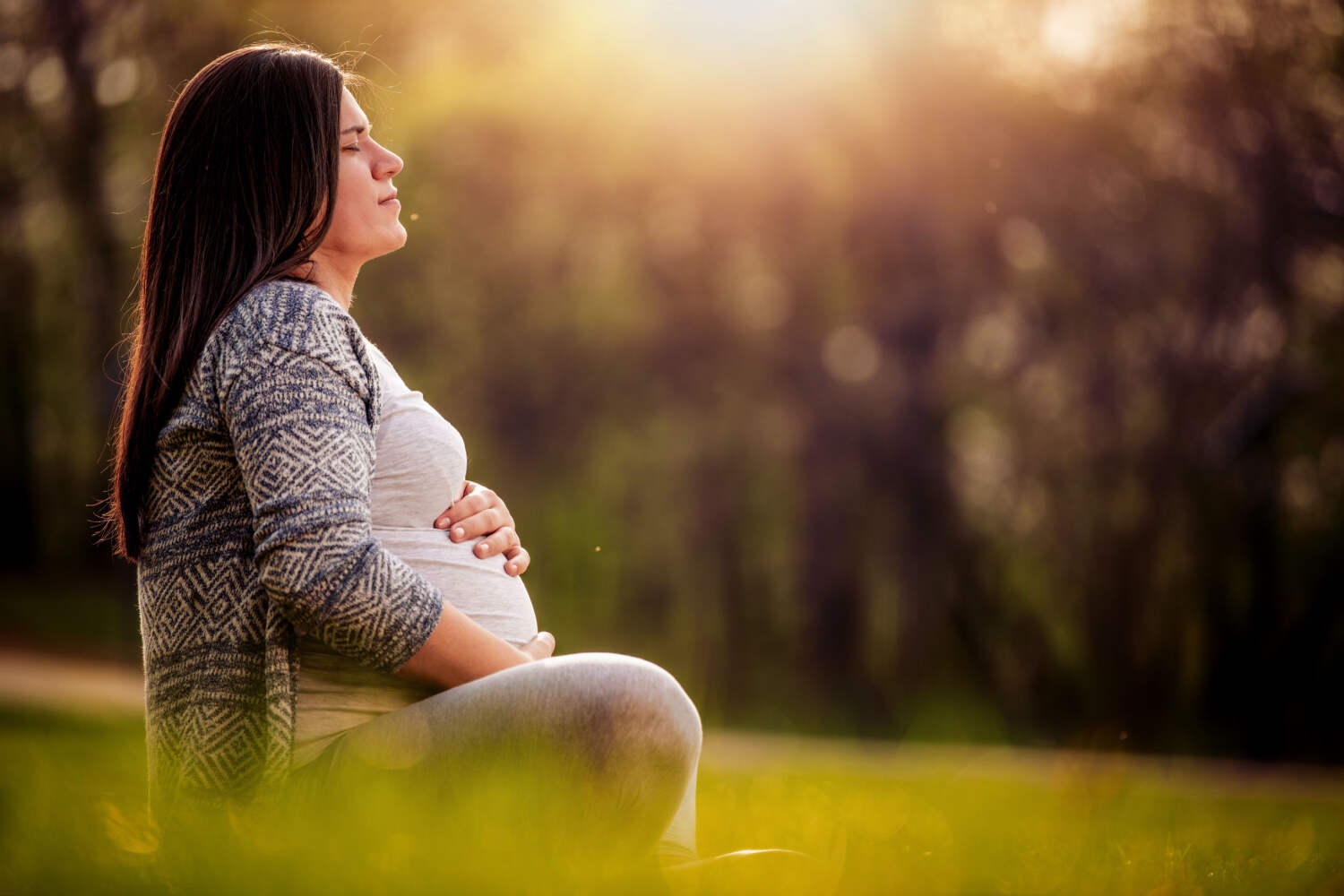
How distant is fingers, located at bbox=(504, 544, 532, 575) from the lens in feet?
8.57

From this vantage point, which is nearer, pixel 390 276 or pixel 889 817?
pixel 889 817

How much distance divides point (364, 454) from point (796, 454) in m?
15.1

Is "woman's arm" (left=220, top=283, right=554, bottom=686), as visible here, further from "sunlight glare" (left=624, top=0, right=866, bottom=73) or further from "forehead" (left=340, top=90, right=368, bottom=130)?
"sunlight glare" (left=624, top=0, right=866, bottom=73)

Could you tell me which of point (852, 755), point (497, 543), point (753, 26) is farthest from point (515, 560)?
point (753, 26)

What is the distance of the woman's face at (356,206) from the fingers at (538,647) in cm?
83

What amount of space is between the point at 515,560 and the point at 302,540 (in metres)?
0.66

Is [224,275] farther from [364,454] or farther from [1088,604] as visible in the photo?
[1088,604]

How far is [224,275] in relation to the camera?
2.38 m

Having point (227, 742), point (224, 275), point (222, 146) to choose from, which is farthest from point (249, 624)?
point (222, 146)

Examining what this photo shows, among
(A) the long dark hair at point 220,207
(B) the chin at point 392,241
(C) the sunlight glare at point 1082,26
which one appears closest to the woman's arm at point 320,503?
(A) the long dark hair at point 220,207

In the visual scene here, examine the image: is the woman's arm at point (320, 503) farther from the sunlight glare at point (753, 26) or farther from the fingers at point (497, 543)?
the sunlight glare at point (753, 26)

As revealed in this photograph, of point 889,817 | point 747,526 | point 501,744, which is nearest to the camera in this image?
point 501,744

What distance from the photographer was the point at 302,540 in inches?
80.7

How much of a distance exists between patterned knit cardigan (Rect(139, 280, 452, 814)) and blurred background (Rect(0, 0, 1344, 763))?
1339 centimetres
